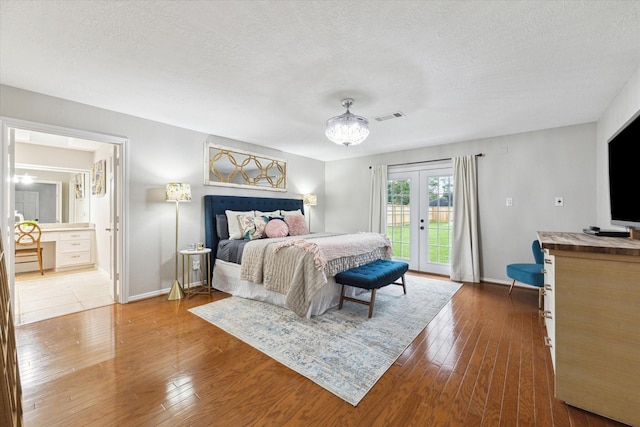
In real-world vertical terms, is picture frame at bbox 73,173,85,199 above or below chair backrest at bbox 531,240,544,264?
above

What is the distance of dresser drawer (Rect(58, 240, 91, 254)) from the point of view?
16.6 ft

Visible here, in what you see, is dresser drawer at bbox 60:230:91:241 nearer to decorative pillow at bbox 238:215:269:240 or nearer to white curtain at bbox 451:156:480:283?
Answer: decorative pillow at bbox 238:215:269:240

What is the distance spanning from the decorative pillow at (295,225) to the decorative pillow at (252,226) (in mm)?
487

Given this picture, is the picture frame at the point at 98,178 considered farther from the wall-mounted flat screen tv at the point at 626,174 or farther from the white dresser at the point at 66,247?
the wall-mounted flat screen tv at the point at 626,174

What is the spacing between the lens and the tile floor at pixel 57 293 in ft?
10.00

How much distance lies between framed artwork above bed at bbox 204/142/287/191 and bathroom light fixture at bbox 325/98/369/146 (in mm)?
→ 2238

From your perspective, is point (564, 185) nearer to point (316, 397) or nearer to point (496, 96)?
point (496, 96)

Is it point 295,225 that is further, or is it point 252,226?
point 295,225

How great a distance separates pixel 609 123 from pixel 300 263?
3.77 m

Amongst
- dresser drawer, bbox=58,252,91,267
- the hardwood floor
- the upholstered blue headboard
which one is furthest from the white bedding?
dresser drawer, bbox=58,252,91,267

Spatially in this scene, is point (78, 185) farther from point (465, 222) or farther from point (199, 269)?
point (465, 222)

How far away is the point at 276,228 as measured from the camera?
4.17m

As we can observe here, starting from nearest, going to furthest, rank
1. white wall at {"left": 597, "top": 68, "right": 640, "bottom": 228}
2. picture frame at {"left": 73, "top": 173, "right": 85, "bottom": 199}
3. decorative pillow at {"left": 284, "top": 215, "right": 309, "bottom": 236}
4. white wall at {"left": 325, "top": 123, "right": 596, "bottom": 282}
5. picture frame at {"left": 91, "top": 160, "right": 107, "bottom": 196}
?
white wall at {"left": 597, "top": 68, "right": 640, "bottom": 228}
white wall at {"left": 325, "top": 123, "right": 596, "bottom": 282}
decorative pillow at {"left": 284, "top": 215, "right": 309, "bottom": 236}
picture frame at {"left": 91, "top": 160, "right": 107, "bottom": 196}
picture frame at {"left": 73, "top": 173, "right": 85, "bottom": 199}

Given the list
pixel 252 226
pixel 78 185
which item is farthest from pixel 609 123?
pixel 78 185
